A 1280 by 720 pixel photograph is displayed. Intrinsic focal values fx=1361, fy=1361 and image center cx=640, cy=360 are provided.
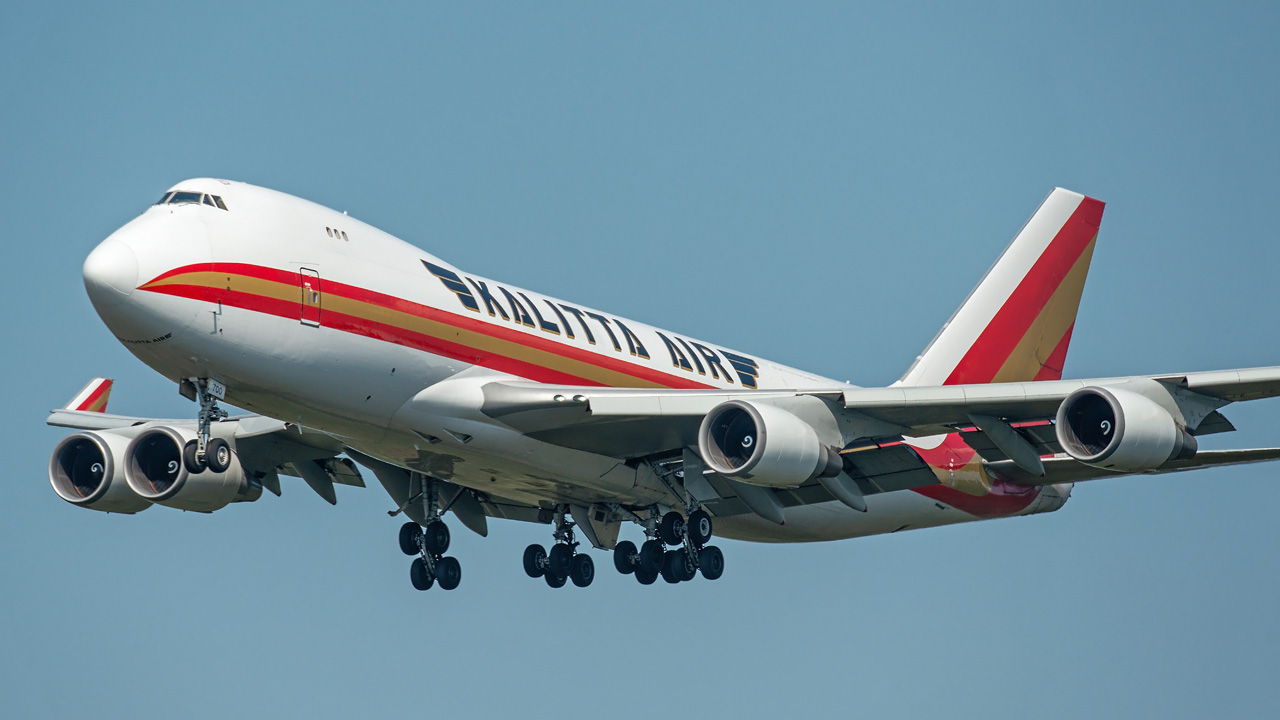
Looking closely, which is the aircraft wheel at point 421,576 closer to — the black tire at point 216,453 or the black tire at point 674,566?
the black tire at point 674,566

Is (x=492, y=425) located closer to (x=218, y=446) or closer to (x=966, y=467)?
(x=218, y=446)

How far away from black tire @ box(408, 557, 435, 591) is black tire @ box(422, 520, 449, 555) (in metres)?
0.40

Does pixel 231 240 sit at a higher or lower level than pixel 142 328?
higher

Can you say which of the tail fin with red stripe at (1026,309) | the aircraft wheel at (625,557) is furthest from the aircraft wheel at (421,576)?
the tail fin with red stripe at (1026,309)

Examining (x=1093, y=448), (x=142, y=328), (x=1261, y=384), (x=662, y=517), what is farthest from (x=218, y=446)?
(x=1261, y=384)

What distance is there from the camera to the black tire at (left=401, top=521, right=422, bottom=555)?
→ 33.1 meters

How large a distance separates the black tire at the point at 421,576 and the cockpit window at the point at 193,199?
37.9ft

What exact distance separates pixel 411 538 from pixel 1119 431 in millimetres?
16909

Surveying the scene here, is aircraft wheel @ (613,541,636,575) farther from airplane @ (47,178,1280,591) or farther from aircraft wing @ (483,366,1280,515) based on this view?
aircraft wing @ (483,366,1280,515)

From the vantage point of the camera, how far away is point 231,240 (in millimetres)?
23922

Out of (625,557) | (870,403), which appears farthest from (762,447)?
(625,557)

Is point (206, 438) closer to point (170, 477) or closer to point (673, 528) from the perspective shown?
point (170, 477)

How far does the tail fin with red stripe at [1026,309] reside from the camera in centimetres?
3753

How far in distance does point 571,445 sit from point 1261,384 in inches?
521
